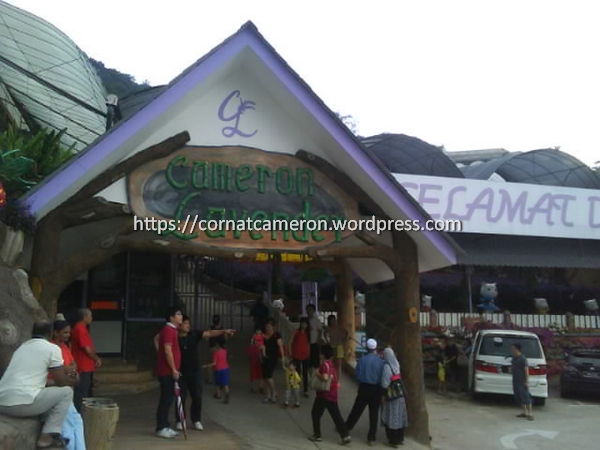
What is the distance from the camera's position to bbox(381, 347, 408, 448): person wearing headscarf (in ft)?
30.4

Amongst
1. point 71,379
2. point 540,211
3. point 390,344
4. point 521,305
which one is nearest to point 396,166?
point 540,211

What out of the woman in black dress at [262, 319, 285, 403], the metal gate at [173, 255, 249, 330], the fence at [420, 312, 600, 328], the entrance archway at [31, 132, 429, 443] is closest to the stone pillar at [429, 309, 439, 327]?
the fence at [420, 312, 600, 328]

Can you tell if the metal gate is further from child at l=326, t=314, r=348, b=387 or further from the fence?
the fence

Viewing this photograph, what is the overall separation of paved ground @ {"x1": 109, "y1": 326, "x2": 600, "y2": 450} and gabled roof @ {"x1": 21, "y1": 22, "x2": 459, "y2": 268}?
3.26 meters

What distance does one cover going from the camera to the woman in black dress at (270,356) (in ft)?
37.1

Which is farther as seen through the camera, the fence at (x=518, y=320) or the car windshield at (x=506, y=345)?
the fence at (x=518, y=320)

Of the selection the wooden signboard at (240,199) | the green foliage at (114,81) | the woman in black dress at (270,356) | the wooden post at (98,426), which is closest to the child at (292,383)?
the woman in black dress at (270,356)

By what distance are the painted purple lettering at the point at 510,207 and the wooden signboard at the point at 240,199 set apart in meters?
13.2

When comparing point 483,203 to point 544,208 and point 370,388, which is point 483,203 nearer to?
point 544,208

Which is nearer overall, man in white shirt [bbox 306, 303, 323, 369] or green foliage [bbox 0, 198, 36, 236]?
green foliage [bbox 0, 198, 36, 236]

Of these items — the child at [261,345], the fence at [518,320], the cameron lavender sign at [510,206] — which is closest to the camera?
the child at [261,345]

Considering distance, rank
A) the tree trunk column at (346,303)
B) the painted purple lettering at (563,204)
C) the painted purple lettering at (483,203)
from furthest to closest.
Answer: the painted purple lettering at (563,204)
the painted purple lettering at (483,203)
the tree trunk column at (346,303)

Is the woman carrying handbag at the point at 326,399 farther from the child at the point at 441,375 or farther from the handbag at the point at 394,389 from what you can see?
the child at the point at 441,375

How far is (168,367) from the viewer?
8.13 metres
